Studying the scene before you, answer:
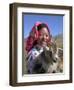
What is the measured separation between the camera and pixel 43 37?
5.71 feet

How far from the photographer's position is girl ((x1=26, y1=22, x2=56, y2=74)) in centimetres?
170

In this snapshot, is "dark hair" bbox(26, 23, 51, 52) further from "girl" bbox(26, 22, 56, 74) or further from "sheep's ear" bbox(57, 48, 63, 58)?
"sheep's ear" bbox(57, 48, 63, 58)

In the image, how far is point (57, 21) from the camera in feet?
5.83

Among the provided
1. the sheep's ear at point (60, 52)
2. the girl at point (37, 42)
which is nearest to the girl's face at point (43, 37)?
the girl at point (37, 42)

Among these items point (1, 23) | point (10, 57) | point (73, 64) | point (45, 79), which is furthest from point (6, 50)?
point (73, 64)

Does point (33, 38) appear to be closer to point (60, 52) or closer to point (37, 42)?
point (37, 42)

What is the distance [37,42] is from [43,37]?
52mm

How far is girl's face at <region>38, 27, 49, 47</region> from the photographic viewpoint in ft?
5.68

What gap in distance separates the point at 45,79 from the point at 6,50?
1.01 ft

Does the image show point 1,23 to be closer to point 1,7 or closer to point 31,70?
point 1,7

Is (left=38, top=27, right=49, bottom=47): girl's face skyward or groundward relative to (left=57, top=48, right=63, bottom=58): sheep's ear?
skyward

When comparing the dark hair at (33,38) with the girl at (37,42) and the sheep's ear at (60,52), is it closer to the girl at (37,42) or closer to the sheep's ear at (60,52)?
the girl at (37,42)

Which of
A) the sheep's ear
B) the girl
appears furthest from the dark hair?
the sheep's ear

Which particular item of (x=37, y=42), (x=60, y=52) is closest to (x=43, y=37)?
(x=37, y=42)
